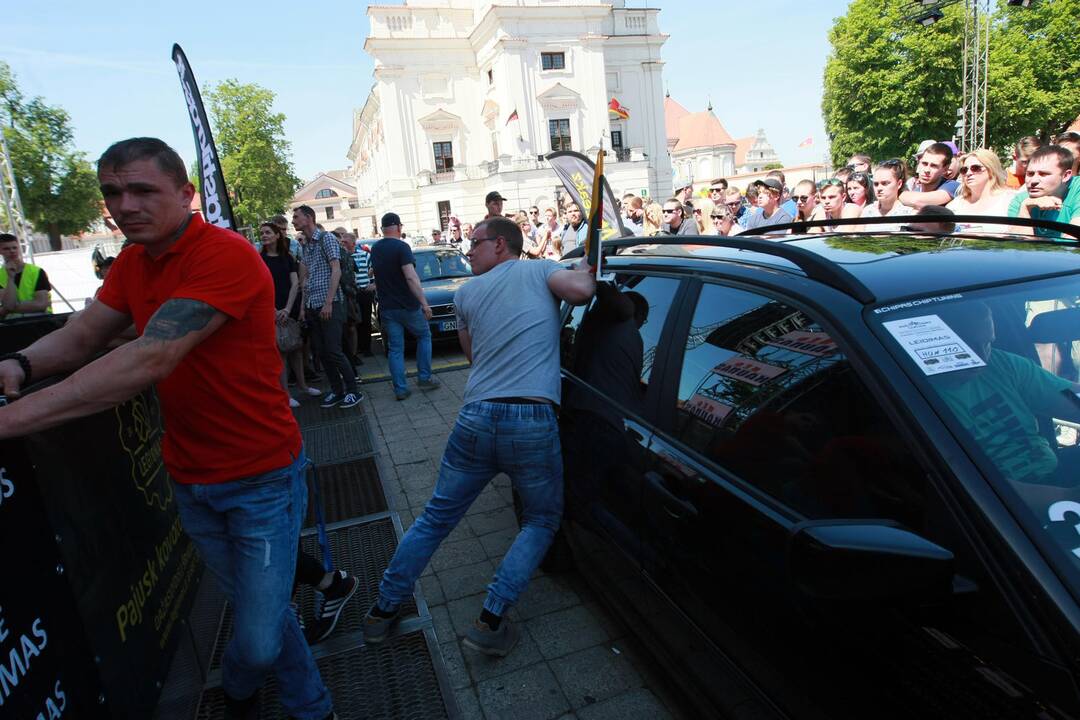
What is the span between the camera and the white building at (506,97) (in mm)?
49188

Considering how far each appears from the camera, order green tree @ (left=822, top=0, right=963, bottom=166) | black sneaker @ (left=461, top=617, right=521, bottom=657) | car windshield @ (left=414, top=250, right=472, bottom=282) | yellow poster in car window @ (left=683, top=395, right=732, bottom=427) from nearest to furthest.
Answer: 1. yellow poster in car window @ (left=683, top=395, right=732, bottom=427)
2. black sneaker @ (left=461, top=617, right=521, bottom=657)
3. car windshield @ (left=414, top=250, right=472, bottom=282)
4. green tree @ (left=822, top=0, right=963, bottom=166)

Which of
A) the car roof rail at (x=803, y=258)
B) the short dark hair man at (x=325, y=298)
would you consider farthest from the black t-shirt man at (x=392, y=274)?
the car roof rail at (x=803, y=258)

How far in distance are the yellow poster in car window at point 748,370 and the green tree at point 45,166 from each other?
5868cm

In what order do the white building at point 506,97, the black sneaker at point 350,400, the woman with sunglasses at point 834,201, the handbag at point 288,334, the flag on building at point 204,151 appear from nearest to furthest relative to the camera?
the flag on building at point 204,151 → the woman with sunglasses at point 834,201 → the handbag at point 288,334 → the black sneaker at point 350,400 → the white building at point 506,97

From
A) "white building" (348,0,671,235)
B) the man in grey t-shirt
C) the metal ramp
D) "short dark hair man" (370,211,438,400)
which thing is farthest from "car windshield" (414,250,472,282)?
"white building" (348,0,671,235)

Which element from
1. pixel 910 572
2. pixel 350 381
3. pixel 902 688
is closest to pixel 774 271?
pixel 910 572

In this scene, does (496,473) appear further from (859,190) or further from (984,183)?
(859,190)

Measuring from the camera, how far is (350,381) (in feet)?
23.7

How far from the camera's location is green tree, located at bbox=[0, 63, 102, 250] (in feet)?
164

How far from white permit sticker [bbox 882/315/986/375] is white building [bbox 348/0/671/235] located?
47.5 meters

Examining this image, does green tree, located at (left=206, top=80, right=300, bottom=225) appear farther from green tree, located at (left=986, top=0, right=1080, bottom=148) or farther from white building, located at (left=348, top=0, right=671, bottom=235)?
green tree, located at (left=986, top=0, right=1080, bottom=148)

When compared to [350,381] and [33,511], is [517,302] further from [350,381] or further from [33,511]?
[350,381]

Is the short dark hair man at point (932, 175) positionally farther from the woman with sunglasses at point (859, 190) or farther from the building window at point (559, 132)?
the building window at point (559, 132)

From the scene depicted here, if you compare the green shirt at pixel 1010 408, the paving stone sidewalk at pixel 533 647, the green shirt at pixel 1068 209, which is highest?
the green shirt at pixel 1068 209
